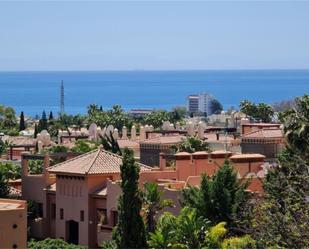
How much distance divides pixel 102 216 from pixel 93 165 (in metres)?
2.11

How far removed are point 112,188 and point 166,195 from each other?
2.65 m

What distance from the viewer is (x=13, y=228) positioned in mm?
32656

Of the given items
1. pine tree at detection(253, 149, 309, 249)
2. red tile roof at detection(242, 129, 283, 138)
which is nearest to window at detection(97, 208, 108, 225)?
red tile roof at detection(242, 129, 283, 138)

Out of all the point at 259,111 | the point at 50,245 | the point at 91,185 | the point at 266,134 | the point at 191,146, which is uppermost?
the point at 259,111

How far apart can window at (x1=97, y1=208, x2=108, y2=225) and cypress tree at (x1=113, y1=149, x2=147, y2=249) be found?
24.2 feet

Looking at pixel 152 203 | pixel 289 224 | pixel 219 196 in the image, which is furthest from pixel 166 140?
pixel 289 224

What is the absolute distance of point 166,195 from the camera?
35125mm

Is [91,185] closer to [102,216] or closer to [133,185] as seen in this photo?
[102,216]

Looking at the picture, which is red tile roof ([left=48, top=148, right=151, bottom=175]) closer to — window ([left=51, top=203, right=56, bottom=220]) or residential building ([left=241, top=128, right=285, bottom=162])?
window ([left=51, top=203, right=56, bottom=220])

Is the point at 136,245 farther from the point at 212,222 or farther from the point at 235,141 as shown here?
the point at 235,141

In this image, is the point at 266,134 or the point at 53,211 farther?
the point at 266,134

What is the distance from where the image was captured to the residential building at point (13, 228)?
106 ft

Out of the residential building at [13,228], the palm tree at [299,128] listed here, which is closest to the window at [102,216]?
the residential building at [13,228]

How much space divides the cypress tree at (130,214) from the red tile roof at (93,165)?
802 centimetres
